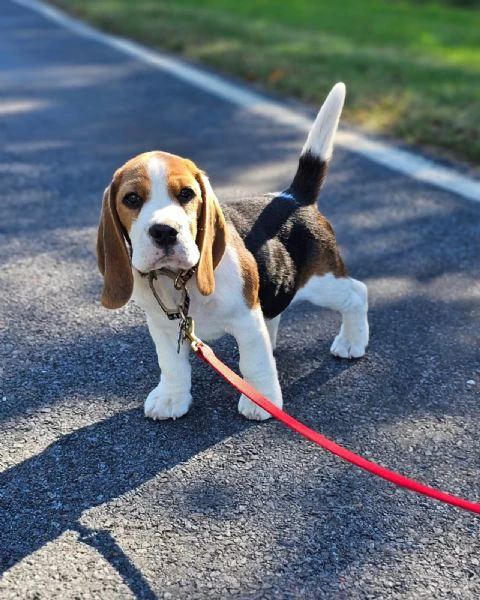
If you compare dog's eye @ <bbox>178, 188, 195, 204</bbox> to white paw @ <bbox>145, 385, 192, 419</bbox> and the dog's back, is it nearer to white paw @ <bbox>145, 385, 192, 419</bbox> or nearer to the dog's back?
the dog's back

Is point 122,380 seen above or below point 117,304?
below

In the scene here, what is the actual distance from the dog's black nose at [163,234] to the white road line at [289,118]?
3.34 metres

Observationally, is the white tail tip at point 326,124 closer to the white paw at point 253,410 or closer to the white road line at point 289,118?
the white paw at point 253,410

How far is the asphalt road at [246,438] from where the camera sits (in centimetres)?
258

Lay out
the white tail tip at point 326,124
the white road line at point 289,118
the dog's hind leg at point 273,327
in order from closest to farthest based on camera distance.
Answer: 1. the white tail tip at point 326,124
2. the dog's hind leg at point 273,327
3. the white road line at point 289,118

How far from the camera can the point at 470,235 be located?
5.11 metres

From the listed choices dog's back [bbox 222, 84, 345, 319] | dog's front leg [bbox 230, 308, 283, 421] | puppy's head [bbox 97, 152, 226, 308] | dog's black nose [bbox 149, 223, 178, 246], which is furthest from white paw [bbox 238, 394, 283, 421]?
dog's black nose [bbox 149, 223, 178, 246]

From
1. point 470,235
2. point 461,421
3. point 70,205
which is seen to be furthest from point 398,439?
point 70,205

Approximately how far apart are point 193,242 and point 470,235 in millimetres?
2723

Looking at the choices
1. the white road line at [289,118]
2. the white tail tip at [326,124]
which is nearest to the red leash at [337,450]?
the white tail tip at [326,124]

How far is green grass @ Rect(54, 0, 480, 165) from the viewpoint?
7.18m

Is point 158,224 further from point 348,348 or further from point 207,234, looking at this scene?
point 348,348

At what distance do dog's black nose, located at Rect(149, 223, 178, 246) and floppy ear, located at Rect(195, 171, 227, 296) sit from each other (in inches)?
7.0

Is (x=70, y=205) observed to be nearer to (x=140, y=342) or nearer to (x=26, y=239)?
(x=26, y=239)
